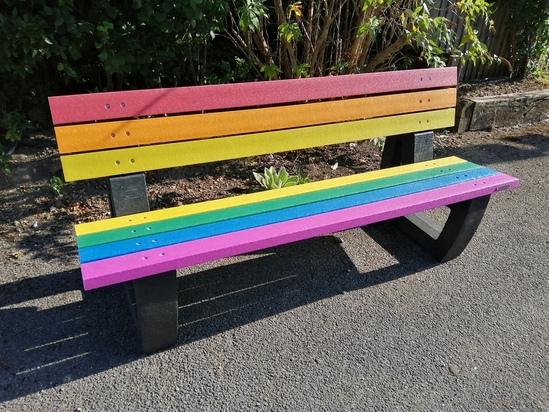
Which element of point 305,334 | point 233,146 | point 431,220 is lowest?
point 305,334

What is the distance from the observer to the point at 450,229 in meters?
2.84

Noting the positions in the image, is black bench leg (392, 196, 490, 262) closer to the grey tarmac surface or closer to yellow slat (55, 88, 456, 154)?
the grey tarmac surface

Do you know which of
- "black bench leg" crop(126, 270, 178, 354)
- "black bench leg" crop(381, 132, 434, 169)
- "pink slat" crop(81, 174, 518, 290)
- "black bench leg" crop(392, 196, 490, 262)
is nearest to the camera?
"pink slat" crop(81, 174, 518, 290)

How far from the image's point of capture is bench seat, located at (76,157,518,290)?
1.92 m

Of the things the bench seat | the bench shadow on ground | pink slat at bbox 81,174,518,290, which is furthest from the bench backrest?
the bench shadow on ground

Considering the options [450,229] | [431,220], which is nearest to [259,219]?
[450,229]

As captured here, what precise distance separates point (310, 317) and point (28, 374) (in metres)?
1.37

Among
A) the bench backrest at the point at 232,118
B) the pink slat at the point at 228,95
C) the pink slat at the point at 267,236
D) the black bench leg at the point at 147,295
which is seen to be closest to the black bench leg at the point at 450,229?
the pink slat at the point at 267,236

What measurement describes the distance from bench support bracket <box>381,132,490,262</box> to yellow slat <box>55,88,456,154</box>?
25 cm

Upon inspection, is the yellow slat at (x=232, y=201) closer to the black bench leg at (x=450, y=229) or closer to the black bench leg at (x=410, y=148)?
the black bench leg at (x=410, y=148)

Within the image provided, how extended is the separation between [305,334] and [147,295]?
0.84 m

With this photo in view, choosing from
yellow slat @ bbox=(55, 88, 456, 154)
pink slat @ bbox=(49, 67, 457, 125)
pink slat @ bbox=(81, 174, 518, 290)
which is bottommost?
pink slat @ bbox=(81, 174, 518, 290)

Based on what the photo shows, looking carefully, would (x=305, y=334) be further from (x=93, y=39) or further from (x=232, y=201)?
(x=93, y=39)

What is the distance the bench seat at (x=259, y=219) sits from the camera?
75.7 inches
